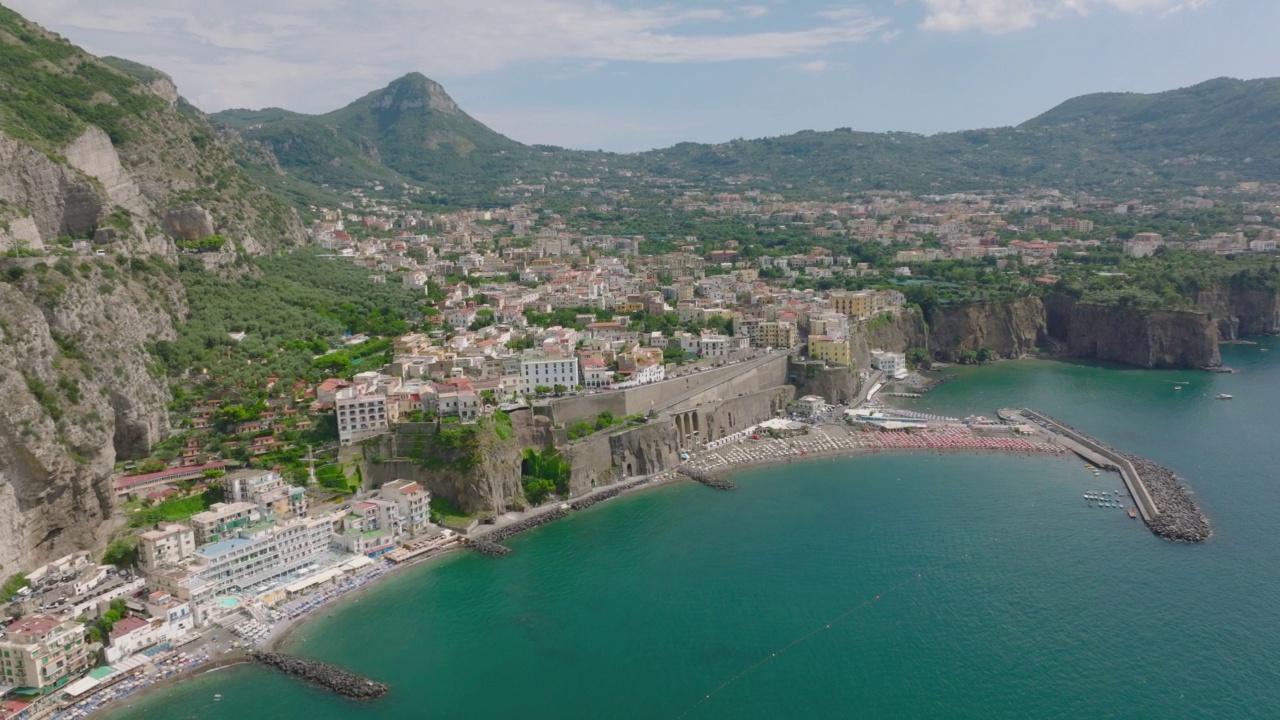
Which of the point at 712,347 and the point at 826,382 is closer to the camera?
the point at 712,347

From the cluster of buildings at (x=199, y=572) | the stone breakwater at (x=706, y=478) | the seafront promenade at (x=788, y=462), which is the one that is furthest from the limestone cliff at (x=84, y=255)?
the stone breakwater at (x=706, y=478)

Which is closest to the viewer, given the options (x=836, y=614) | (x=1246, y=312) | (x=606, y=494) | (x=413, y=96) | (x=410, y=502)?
(x=836, y=614)

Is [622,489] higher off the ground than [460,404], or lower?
lower

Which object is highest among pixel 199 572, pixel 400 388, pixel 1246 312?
pixel 400 388

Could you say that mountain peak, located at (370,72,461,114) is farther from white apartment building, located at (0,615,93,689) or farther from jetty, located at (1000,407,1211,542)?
white apartment building, located at (0,615,93,689)

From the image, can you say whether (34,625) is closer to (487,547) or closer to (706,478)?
(487,547)

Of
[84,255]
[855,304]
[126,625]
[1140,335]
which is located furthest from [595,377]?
[1140,335]
